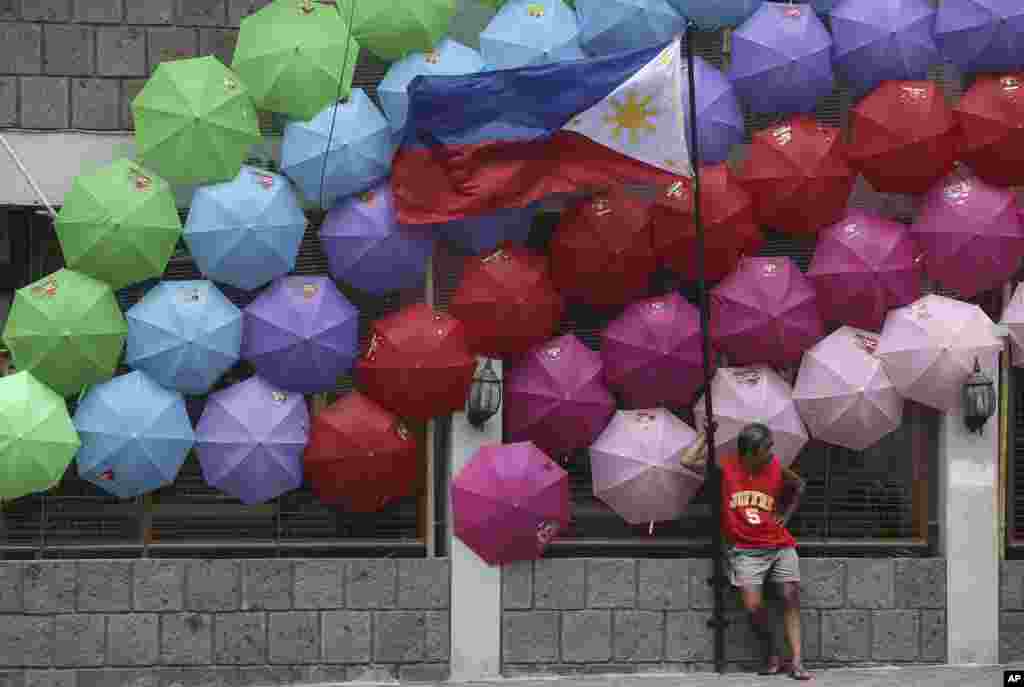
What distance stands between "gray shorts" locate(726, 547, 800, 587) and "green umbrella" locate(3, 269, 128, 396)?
14.0 ft

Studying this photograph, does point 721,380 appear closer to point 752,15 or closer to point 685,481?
point 685,481

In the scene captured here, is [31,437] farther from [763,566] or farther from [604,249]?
[763,566]

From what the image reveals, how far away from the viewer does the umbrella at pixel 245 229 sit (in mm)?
12922

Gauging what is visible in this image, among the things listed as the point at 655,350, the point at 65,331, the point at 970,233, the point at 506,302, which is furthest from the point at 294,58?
the point at 970,233

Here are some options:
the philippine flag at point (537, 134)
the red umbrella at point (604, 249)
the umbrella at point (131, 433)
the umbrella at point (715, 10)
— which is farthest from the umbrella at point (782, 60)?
the umbrella at point (131, 433)

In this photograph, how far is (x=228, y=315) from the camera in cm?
1300

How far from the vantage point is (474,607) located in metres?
13.3

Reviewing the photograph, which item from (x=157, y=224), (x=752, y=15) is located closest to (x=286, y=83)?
(x=157, y=224)

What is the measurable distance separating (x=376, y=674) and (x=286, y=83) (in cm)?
394

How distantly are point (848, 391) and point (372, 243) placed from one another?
3.24 meters

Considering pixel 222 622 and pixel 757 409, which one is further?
pixel 222 622

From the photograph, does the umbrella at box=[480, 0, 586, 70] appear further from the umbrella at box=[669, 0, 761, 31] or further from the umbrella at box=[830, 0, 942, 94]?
the umbrella at box=[830, 0, 942, 94]

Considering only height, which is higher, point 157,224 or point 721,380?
point 157,224

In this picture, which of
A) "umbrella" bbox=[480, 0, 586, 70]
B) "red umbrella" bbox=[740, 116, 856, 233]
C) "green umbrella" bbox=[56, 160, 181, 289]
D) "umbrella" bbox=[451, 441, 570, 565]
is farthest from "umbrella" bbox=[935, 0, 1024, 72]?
"green umbrella" bbox=[56, 160, 181, 289]
